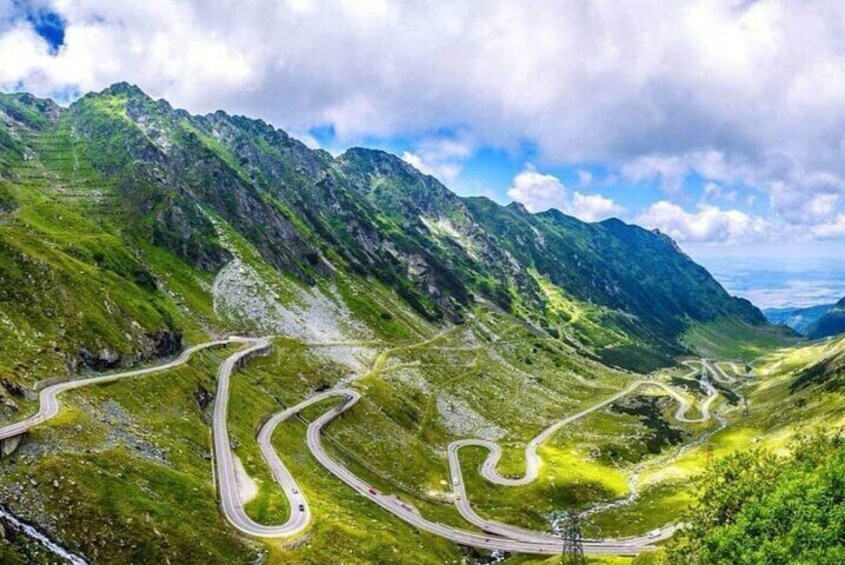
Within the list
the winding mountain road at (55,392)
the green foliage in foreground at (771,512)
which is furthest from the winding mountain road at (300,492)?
the green foliage in foreground at (771,512)

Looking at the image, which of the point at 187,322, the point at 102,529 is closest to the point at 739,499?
the point at 102,529

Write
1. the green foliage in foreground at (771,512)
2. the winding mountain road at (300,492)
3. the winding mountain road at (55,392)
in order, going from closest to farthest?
the green foliage in foreground at (771,512) → the winding mountain road at (55,392) → the winding mountain road at (300,492)

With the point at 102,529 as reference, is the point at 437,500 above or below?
below

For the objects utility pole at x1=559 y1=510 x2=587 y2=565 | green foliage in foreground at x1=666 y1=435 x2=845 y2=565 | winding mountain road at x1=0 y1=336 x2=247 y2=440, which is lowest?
utility pole at x1=559 y1=510 x2=587 y2=565

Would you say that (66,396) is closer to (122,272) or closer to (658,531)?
(122,272)

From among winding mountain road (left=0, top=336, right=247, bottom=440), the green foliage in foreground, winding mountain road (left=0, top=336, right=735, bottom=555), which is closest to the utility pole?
winding mountain road (left=0, top=336, right=735, bottom=555)

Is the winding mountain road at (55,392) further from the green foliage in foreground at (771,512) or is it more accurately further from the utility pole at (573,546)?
the green foliage in foreground at (771,512)

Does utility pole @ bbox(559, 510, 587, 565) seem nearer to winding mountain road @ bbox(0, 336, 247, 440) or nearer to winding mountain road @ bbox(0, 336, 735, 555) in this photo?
winding mountain road @ bbox(0, 336, 735, 555)

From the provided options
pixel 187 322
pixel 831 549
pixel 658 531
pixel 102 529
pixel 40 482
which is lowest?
pixel 658 531
